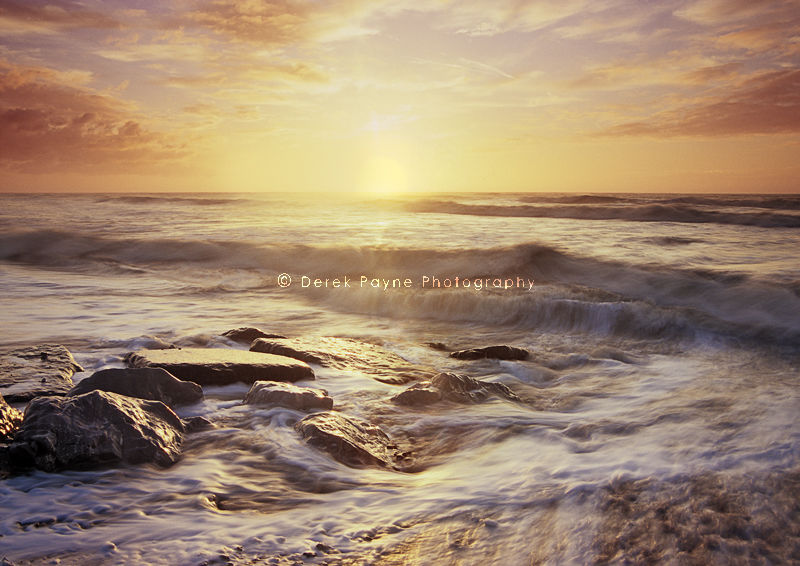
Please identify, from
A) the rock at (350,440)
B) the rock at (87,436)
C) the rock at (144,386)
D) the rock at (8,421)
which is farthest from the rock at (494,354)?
the rock at (8,421)

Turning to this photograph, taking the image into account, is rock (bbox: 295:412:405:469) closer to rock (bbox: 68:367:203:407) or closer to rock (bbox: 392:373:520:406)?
rock (bbox: 392:373:520:406)

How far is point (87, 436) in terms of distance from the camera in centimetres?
321

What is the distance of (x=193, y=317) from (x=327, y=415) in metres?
5.12

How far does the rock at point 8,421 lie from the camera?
327 cm

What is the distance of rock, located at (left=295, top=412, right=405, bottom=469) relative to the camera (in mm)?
3536

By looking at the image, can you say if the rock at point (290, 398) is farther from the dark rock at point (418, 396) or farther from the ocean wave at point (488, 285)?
the ocean wave at point (488, 285)

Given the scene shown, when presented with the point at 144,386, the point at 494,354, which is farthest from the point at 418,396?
the point at 144,386

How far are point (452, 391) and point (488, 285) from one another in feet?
20.7

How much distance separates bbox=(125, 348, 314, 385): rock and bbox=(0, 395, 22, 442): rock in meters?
1.48

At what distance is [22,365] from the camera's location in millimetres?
5012

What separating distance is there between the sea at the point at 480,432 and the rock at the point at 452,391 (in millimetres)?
116

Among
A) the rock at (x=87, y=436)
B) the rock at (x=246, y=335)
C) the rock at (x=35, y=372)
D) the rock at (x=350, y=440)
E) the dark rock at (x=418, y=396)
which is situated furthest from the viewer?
the rock at (x=246, y=335)

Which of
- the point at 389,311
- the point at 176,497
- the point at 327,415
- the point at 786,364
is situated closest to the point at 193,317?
the point at 389,311

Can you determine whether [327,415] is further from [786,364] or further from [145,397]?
[786,364]
